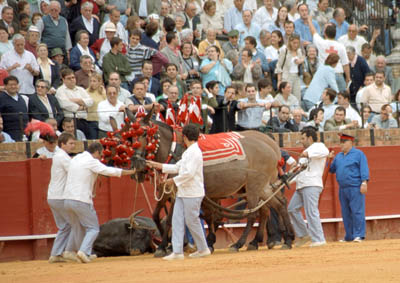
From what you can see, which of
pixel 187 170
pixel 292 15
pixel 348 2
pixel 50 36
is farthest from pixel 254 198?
pixel 348 2

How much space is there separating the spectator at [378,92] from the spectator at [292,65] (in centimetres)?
145

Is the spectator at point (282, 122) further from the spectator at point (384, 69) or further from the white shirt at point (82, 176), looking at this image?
the white shirt at point (82, 176)

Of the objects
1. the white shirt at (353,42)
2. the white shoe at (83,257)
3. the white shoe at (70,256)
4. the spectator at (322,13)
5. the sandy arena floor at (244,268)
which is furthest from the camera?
the spectator at (322,13)

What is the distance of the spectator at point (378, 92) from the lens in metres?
19.7

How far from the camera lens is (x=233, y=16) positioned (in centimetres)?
2153

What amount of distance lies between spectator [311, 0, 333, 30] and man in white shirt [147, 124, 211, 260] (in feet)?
34.8

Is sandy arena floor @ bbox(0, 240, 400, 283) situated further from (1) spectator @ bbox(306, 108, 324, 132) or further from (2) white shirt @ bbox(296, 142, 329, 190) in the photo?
(1) spectator @ bbox(306, 108, 324, 132)

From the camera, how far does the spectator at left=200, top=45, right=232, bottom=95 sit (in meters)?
18.7

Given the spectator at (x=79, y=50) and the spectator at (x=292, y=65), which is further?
the spectator at (x=292, y=65)

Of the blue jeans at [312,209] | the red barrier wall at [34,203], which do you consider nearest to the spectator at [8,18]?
the red barrier wall at [34,203]

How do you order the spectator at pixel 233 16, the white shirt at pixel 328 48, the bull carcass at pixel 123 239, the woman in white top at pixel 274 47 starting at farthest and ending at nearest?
the spectator at pixel 233 16
the white shirt at pixel 328 48
the woman in white top at pixel 274 47
the bull carcass at pixel 123 239

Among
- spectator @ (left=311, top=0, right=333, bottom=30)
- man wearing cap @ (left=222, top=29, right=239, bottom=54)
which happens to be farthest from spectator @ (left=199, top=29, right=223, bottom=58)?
spectator @ (left=311, top=0, right=333, bottom=30)

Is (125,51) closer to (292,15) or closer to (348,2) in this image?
(292,15)

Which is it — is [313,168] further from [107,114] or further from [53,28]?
[53,28]
